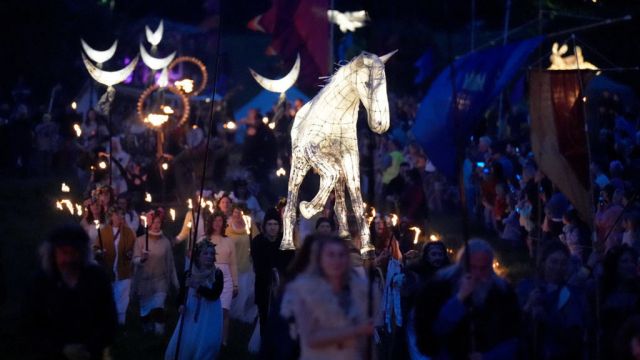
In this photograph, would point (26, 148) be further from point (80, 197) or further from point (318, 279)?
point (318, 279)

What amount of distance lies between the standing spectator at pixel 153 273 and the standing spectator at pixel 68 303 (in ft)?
18.1

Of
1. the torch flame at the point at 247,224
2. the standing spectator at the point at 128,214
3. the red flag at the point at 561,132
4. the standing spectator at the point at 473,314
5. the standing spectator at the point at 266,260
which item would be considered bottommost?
the standing spectator at the point at 473,314

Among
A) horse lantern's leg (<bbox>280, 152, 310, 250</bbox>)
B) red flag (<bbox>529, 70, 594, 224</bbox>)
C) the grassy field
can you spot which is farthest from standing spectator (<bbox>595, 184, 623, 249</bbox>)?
horse lantern's leg (<bbox>280, 152, 310, 250</bbox>)

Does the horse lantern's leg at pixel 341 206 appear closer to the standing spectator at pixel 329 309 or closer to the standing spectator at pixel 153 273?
the standing spectator at pixel 153 273

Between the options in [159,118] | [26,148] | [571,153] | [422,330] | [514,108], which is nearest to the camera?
[422,330]

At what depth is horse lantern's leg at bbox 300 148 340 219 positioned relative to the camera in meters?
13.0

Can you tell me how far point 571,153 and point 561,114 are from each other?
0.40m

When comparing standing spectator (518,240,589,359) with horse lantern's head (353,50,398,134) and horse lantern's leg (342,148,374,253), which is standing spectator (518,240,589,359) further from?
horse lantern's leg (342,148,374,253)

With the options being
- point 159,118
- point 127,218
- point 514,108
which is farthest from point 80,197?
point 514,108

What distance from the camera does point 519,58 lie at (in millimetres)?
15133

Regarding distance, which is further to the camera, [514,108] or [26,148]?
[514,108]

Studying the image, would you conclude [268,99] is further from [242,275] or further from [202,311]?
[202,311]

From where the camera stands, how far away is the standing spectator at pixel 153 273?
44.1ft

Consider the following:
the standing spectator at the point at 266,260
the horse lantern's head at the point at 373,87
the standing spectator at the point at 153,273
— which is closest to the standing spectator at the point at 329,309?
the standing spectator at the point at 266,260
